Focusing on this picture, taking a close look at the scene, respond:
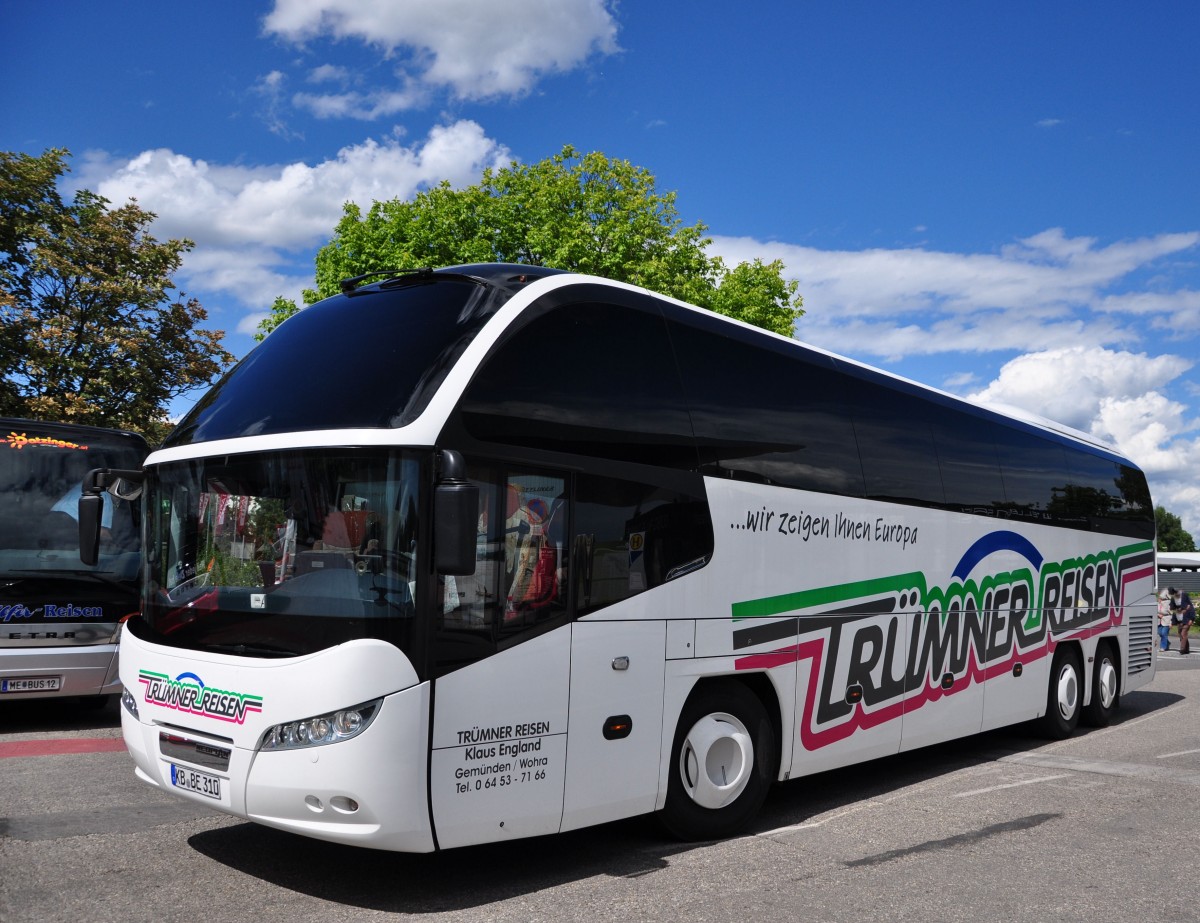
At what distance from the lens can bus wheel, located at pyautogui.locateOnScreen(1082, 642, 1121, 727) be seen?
42.7ft

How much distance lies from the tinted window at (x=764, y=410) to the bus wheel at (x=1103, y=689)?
6371 mm

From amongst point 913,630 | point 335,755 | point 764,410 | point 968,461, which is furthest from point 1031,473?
point 335,755

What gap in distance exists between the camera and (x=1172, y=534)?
16038 centimetres

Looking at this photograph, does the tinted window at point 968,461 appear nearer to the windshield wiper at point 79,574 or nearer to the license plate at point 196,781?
the license plate at point 196,781

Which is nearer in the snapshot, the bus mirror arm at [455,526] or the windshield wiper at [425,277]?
the bus mirror arm at [455,526]

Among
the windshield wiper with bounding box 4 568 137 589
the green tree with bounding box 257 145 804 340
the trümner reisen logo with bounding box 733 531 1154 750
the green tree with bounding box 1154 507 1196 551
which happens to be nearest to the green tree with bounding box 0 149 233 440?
the green tree with bounding box 257 145 804 340

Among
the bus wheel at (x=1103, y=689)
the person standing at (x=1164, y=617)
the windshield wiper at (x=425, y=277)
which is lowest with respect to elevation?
the person standing at (x=1164, y=617)

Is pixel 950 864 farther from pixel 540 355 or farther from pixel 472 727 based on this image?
pixel 540 355

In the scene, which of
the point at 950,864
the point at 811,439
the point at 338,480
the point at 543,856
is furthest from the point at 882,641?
the point at 338,480

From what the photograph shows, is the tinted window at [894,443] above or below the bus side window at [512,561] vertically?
above

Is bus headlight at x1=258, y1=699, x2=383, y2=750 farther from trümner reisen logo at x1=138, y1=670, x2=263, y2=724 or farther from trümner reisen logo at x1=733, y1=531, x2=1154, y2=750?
trümner reisen logo at x1=733, y1=531, x2=1154, y2=750

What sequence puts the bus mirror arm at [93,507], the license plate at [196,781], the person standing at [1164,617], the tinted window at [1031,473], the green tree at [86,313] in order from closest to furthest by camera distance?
the license plate at [196,781]
the bus mirror arm at [93,507]
the tinted window at [1031,473]
the green tree at [86,313]
the person standing at [1164,617]

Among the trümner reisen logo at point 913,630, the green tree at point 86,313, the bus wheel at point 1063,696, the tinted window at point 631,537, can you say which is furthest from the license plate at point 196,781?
the green tree at point 86,313

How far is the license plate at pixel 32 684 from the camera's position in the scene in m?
10.2
